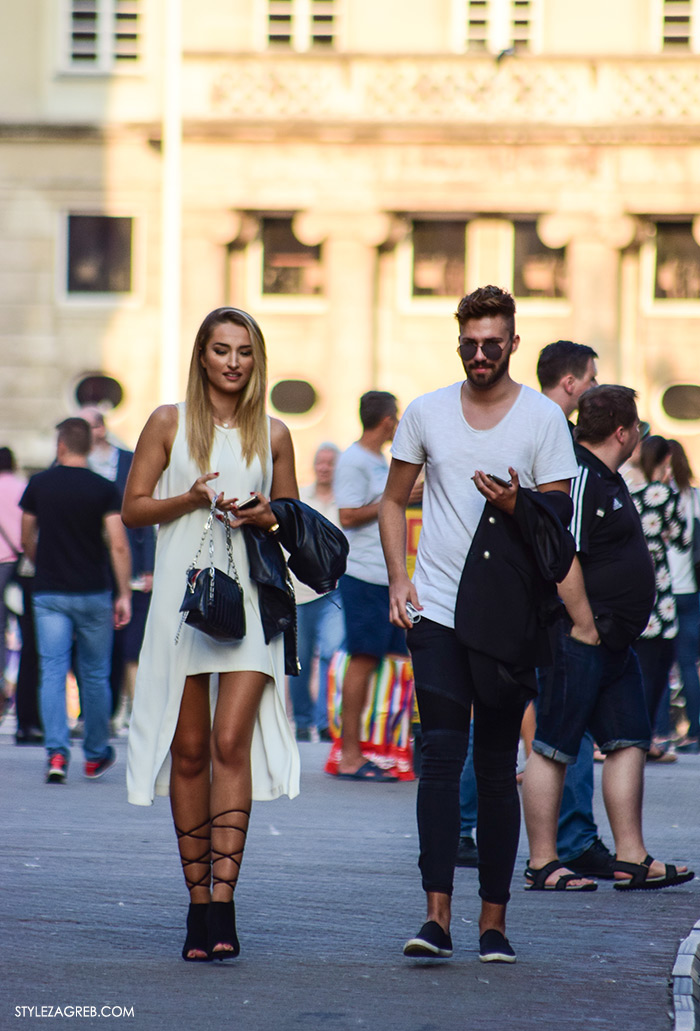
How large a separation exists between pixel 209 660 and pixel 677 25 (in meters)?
23.9

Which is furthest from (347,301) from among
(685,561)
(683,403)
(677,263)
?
(685,561)

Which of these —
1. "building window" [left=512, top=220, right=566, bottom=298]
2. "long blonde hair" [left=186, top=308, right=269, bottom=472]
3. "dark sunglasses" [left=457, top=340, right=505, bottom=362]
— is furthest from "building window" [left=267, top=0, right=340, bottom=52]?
"dark sunglasses" [left=457, top=340, right=505, bottom=362]

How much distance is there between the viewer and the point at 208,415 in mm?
5660

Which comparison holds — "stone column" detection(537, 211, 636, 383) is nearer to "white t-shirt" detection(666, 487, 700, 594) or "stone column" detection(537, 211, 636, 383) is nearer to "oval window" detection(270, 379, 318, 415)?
"oval window" detection(270, 379, 318, 415)

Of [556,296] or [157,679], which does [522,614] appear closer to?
[157,679]

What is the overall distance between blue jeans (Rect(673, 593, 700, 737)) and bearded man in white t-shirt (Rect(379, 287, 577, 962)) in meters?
7.14

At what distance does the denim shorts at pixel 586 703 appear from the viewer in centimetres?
700

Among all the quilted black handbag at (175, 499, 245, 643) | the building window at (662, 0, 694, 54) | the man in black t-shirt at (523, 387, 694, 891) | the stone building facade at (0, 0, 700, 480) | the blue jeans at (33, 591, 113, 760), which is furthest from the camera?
the building window at (662, 0, 694, 54)

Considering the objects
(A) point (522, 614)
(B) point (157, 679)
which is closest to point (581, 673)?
(A) point (522, 614)

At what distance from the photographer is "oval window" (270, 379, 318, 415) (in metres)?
28.5

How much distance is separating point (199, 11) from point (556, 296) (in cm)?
706

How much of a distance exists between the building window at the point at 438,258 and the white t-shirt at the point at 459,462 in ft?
75.2

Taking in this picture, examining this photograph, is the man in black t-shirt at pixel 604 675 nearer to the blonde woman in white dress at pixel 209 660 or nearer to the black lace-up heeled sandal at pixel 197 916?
the blonde woman in white dress at pixel 209 660

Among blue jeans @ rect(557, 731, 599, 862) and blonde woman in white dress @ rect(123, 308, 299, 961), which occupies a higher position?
blonde woman in white dress @ rect(123, 308, 299, 961)
